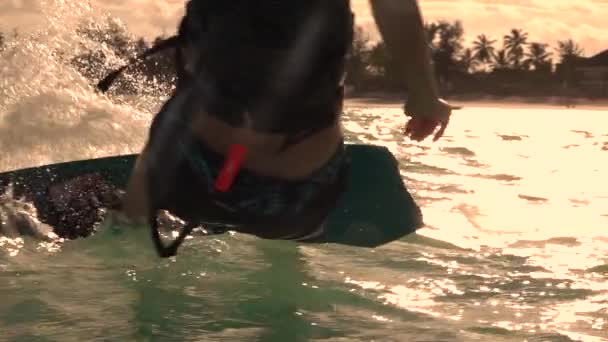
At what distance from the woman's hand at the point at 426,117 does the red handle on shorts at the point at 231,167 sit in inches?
19.8

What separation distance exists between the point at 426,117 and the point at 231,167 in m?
0.59

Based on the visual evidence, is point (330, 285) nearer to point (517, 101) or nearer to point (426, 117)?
point (426, 117)

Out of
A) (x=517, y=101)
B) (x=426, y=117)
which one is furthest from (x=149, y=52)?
(x=517, y=101)

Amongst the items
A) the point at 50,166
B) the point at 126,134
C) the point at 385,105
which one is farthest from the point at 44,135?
the point at 385,105

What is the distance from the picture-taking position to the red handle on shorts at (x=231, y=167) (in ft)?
8.45

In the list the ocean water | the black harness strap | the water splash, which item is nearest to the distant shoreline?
the water splash

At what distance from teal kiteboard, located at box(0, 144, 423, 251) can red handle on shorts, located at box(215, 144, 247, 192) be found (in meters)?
1.22

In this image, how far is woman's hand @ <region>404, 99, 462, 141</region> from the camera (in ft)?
8.63

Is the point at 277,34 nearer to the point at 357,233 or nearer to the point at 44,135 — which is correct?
the point at 357,233

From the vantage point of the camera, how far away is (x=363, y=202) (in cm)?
419

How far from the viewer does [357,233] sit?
412 cm

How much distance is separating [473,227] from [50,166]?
2808 millimetres

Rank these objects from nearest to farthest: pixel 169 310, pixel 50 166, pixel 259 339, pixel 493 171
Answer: pixel 259 339
pixel 169 310
pixel 50 166
pixel 493 171

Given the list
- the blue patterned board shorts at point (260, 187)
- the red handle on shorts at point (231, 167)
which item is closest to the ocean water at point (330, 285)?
the blue patterned board shorts at point (260, 187)
